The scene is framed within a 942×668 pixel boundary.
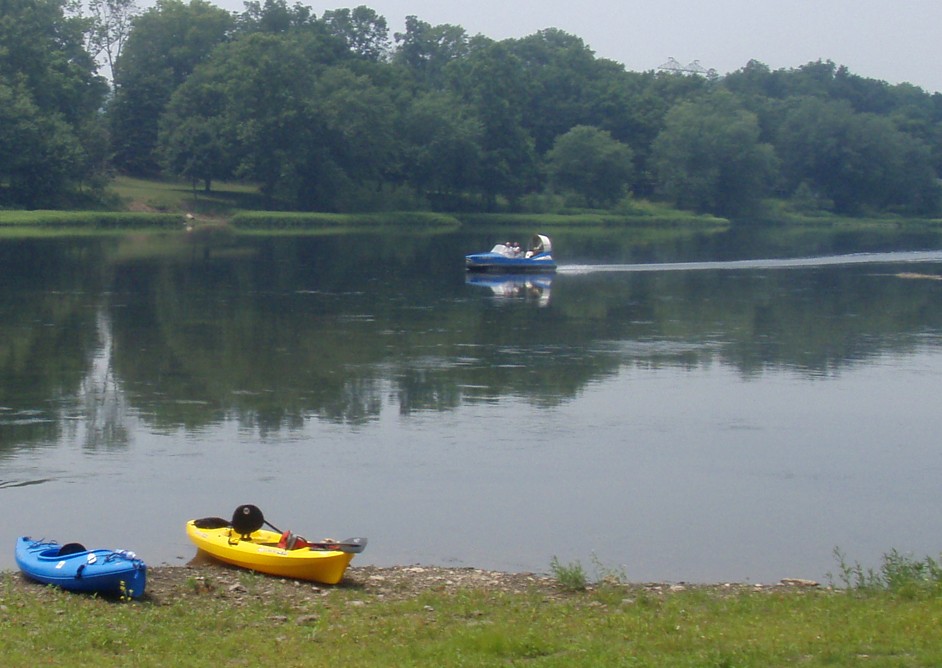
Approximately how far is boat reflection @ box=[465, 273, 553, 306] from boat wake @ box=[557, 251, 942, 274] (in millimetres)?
3712

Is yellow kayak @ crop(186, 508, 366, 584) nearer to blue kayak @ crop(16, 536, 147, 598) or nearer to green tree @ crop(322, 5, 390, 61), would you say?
blue kayak @ crop(16, 536, 147, 598)

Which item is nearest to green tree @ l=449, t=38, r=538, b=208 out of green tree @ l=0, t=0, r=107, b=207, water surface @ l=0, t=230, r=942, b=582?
green tree @ l=0, t=0, r=107, b=207

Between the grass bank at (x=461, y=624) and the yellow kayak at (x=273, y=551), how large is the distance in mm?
214

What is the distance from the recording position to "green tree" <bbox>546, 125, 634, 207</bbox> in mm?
130750

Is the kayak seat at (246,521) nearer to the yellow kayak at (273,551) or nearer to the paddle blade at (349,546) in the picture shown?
the yellow kayak at (273,551)

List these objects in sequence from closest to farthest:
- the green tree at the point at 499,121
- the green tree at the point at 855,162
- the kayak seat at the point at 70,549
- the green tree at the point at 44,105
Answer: the kayak seat at the point at 70,549 → the green tree at the point at 44,105 → the green tree at the point at 499,121 → the green tree at the point at 855,162

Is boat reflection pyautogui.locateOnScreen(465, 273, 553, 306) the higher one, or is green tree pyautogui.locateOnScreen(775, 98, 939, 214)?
green tree pyautogui.locateOnScreen(775, 98, 939, 214)

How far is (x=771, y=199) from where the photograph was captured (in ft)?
488

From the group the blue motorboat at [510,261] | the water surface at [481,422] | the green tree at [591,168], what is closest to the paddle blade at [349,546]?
the water surface at [481,422]

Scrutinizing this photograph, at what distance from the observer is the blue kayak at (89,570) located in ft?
43.6

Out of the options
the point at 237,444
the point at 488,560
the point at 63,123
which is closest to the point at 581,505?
the point at 488,560

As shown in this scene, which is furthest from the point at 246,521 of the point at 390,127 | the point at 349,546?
the point at 390,127

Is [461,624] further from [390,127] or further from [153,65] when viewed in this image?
[153,65]

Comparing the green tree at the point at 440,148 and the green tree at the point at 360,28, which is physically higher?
the green tree at the point at 360,28
